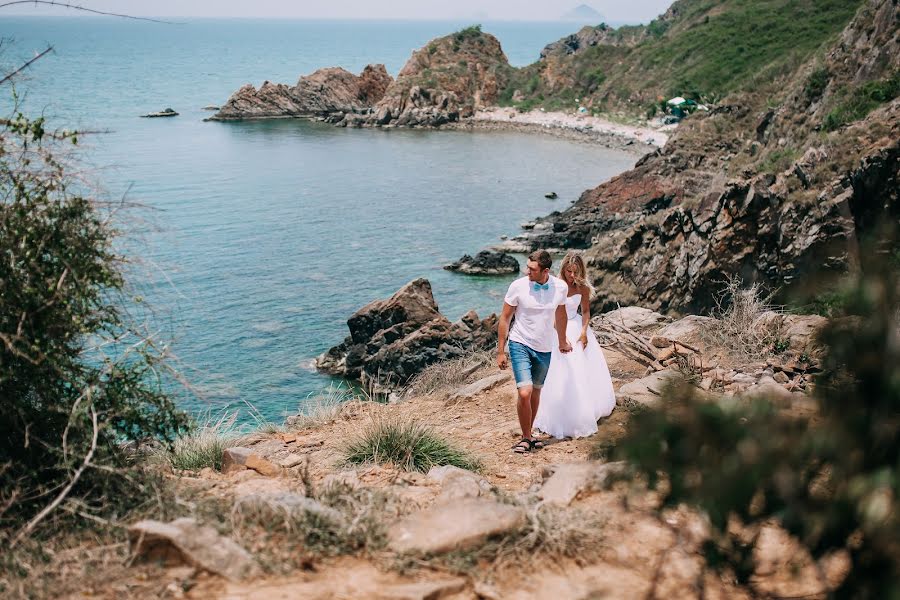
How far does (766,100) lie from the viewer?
4538cm

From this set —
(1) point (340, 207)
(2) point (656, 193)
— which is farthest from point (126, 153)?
(2) point (656, 193)

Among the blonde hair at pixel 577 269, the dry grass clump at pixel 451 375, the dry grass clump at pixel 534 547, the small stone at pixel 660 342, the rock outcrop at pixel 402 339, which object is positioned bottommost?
the rock outcrop at pixel 402 339

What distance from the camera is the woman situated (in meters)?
8.07

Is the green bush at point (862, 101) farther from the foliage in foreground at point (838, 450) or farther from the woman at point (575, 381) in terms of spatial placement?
the foliage in foreground at point (838, 450)

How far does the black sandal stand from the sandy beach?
57.6 meters

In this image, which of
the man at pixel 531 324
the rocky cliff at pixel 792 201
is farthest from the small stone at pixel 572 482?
the rocky cliff at pixel 792 201

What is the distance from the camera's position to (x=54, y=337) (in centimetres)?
482

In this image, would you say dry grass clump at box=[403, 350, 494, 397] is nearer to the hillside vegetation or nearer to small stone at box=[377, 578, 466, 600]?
small stone at box=[377, 578, 466, 600]

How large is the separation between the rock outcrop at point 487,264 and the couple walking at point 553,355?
2487 cm

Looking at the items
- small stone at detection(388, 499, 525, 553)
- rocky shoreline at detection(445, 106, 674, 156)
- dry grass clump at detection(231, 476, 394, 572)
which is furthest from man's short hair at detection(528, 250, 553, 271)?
rocky shoreline at detection(445, 106, 674, 156)

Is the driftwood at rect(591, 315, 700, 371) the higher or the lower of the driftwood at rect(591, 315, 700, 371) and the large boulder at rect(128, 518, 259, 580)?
the lower

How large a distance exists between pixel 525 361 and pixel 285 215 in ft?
123

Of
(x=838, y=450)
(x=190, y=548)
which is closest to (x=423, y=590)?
(x=190, y=548)

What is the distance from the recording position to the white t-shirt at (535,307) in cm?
762
